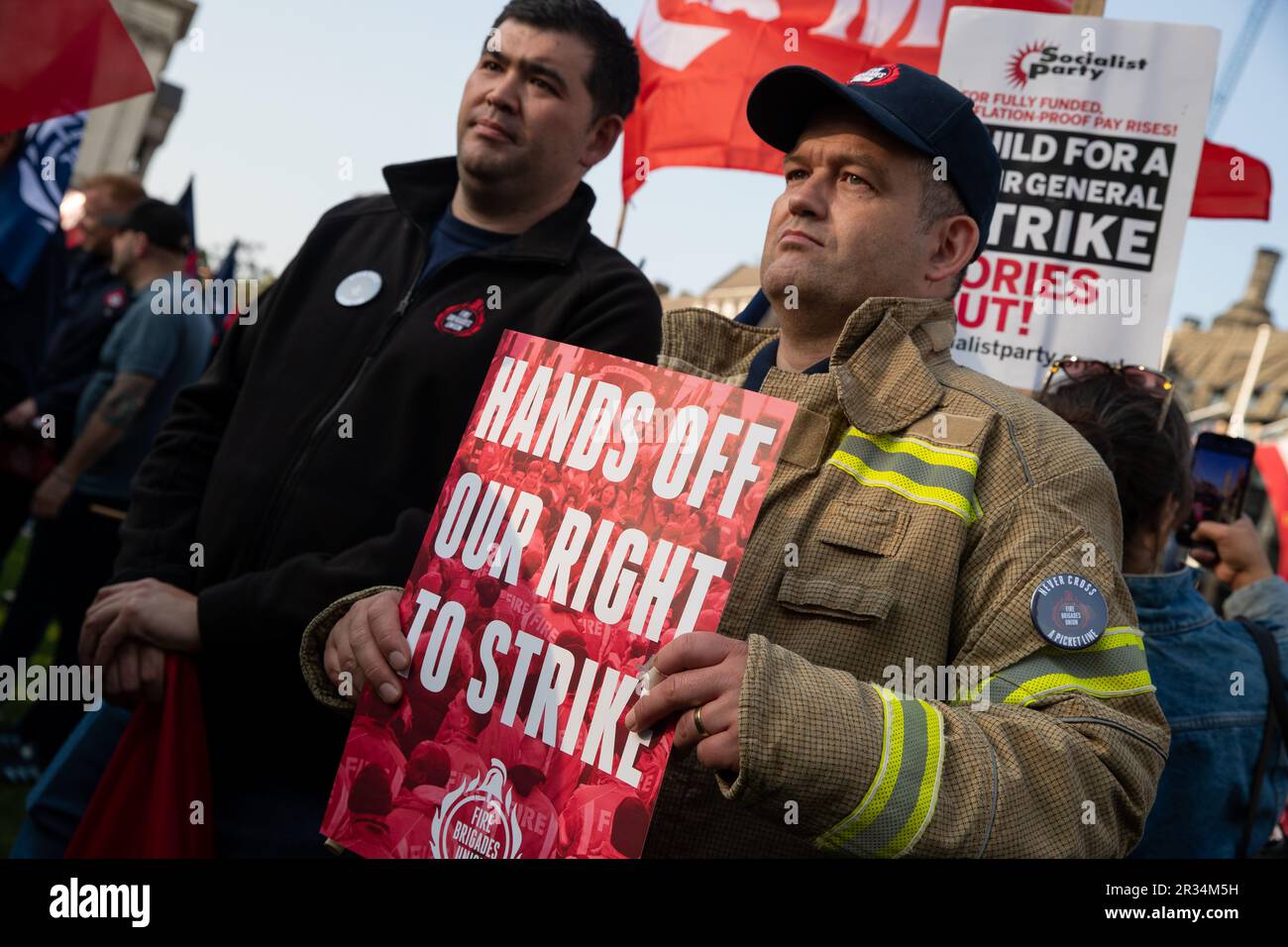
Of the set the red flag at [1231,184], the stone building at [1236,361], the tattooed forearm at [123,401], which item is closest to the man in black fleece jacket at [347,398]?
the tattooed forearm at [123,401]

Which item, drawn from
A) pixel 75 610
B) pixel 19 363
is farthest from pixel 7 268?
pixel 75 610

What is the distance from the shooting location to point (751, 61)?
4.70m

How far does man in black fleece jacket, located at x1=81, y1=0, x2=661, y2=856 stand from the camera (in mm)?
2258

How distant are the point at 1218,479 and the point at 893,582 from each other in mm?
1623

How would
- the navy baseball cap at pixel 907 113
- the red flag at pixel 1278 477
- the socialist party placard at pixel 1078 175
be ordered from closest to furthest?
the navy baseball cap at pixel 907 113, the socialist party placard at pixel 1078 175, the red flag at pixel 1278 477

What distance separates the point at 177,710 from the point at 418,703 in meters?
0.78

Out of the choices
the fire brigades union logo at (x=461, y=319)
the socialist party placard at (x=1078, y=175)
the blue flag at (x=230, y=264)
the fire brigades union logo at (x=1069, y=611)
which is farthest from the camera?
the blue flag at (x=230, y=264)

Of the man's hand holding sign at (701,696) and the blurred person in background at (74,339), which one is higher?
the blurred person in background at (74,339)

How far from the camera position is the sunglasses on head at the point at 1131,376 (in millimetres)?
2543

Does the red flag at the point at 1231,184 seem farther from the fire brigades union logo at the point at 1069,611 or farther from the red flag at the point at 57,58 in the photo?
the red flag at the point at 57,58

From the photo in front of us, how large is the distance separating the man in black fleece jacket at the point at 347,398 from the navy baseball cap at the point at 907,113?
504 mm

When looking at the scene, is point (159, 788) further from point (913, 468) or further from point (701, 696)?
point (913, 468)

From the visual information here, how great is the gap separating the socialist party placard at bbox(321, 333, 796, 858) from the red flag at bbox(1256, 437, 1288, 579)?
6.52m

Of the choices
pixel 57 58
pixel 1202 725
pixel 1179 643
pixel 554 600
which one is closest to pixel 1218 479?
pixel 1179 643
